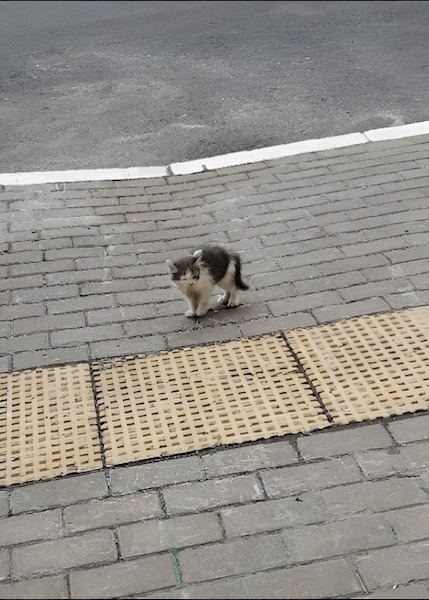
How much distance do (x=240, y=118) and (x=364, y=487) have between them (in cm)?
616

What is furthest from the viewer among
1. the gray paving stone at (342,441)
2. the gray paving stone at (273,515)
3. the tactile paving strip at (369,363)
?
the tactile paving strip at (369,363)

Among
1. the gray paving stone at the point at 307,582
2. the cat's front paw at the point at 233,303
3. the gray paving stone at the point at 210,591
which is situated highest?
the gray paving stone at the point at 307,582

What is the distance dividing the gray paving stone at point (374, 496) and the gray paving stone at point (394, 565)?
269 mm

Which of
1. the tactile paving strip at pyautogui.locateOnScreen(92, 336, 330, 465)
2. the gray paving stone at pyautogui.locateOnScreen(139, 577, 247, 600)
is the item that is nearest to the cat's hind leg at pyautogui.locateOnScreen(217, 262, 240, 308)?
the tactile paving strip at pyautogui.locateOnScreen(92, 336, 330, 465)

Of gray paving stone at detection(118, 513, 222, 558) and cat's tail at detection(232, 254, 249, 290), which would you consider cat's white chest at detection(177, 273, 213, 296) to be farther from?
gray paving stone at detection(118, 513, 222, 558)

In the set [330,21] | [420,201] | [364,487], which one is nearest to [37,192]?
[420,201]

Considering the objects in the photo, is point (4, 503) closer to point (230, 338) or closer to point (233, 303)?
point (230, 338)

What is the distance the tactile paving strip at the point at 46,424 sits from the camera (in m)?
4.12

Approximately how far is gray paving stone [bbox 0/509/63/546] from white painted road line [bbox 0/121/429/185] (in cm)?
458

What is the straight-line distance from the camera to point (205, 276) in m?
5.29

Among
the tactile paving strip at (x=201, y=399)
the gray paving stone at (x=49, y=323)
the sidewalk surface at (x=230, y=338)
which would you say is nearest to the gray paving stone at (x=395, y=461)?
the sidewalk surface at (x=230, y=338)

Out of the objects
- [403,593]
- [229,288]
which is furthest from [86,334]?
[403,593]

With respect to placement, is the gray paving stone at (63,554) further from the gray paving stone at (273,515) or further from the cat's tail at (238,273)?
the cat's tail at (238,273)

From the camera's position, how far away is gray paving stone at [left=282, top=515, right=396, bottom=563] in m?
3.51
